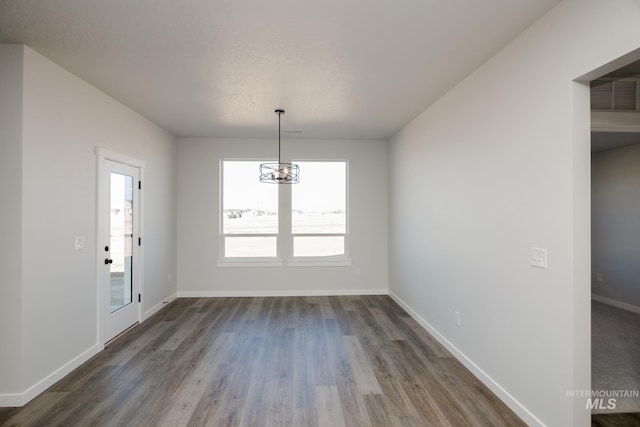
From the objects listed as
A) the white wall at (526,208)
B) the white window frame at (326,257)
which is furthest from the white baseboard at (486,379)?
the white window frame at (326,257)

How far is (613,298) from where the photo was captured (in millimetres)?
5000

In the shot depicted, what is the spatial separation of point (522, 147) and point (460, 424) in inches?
77.8

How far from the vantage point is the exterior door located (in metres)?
3.38

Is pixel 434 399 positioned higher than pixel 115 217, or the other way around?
pixel 115 217

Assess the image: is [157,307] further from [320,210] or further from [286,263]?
[320,210]

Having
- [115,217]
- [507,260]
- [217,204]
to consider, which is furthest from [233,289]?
[507,260]

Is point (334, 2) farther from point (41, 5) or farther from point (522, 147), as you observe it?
point (41, 5)

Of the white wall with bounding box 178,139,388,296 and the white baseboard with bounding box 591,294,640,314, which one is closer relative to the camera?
the white baseboard with bounding box 591,294,640,314

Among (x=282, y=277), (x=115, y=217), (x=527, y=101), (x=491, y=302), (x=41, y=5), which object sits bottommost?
(x=282, y=277)

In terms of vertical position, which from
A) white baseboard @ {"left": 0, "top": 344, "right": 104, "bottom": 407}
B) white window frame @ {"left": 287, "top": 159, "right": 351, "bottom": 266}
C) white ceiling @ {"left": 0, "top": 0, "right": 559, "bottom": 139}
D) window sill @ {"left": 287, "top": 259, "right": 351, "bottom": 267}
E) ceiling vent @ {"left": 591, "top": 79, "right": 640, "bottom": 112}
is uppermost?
white ceiling @ {"left": 0, "top": 0, "right": 559, "bottom": 139}

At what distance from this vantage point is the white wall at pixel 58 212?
2.45 meters

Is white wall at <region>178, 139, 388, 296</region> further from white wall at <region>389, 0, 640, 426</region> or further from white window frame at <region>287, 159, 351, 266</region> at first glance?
white wall at <region>389, 0, 640, 426</region>

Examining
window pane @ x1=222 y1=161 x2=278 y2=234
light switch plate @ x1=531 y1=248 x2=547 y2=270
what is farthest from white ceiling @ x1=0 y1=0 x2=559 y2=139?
window pane @ x1=222 y1=161 x2=278 y2=234

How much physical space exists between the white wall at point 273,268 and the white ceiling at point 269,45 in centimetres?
173
